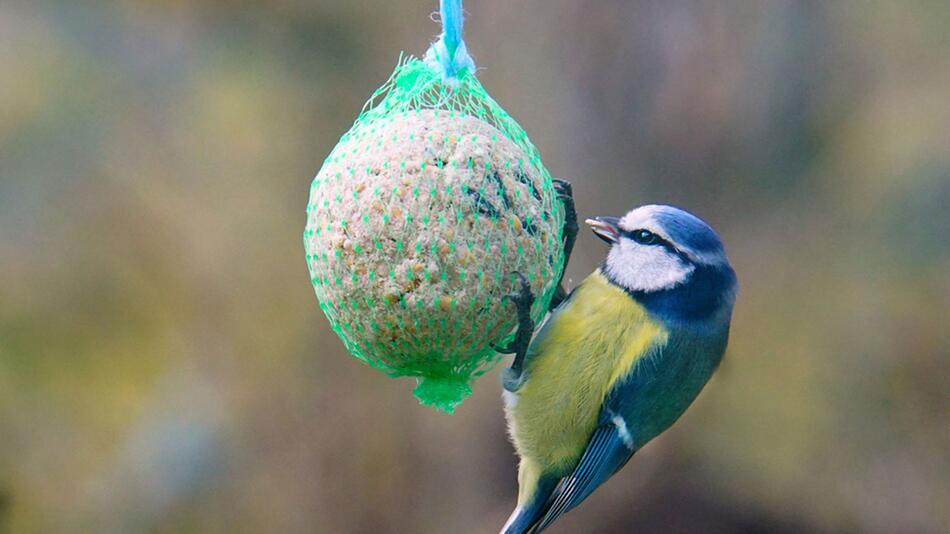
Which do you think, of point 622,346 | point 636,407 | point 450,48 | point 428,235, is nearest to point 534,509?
point 636,407

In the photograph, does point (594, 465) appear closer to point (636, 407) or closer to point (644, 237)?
point (636, 407)

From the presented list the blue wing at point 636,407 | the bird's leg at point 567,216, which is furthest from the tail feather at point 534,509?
the bird's leg at point 567,216

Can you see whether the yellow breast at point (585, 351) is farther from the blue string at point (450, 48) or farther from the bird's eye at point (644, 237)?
the blue string at point (450, 48)

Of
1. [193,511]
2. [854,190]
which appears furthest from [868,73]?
[193,511]

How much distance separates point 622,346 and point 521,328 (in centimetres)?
41

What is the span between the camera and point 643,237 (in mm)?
3014

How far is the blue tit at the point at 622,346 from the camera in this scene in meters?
3.02

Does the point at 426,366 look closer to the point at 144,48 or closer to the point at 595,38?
the point at 595,38

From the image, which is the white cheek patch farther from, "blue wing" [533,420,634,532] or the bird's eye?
"blue wing" [533,420,634,532]

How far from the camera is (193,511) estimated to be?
5.00 meters

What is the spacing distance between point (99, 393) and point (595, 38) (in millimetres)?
2824

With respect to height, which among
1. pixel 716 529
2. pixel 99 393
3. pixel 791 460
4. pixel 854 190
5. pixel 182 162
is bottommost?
pixel 716 529

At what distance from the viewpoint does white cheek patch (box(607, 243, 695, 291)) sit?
3.02 m

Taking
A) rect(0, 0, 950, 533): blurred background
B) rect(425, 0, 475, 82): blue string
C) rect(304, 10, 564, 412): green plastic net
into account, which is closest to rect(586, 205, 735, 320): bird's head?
rect(304, 10, 564, 412): green plastic net
